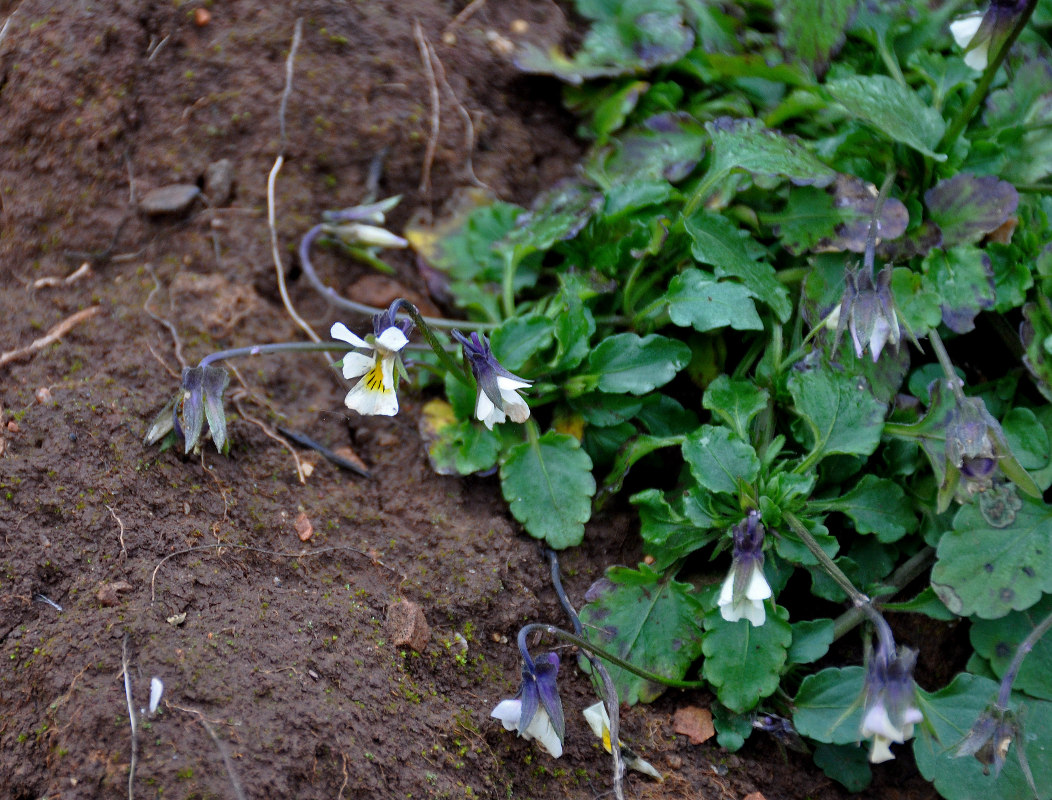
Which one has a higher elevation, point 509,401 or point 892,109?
point 892,109

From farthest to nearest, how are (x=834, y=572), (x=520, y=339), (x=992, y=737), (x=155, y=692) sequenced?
(x=520, y=339) → (x=834, y=572) → (x=992, y=737) → (x=155, y=692)

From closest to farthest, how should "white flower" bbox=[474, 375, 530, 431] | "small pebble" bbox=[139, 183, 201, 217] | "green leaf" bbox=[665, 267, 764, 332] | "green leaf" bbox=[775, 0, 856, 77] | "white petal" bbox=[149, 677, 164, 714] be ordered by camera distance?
"white petal" bbox=[149, 677, 164, 714] → "white flower" bbox=[474, 375, 530, 431] → "green leaf" bbox=[665, 267, 764, 332] → "small pebble" bbox=[139, 183, 201, 217] → "green leaf" bbox=[775, 0, 856, 77]

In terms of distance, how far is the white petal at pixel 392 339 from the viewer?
5.35 ft

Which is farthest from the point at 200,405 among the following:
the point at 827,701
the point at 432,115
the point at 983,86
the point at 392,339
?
the point at 983,86

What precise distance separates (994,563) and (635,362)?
92cm

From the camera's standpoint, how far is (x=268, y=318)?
2.26 metres

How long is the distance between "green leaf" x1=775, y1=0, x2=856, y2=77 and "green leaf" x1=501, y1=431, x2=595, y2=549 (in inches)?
55.6

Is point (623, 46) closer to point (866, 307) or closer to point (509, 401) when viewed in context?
point (866, 307)

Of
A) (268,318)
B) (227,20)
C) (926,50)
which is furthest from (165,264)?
(926,50)

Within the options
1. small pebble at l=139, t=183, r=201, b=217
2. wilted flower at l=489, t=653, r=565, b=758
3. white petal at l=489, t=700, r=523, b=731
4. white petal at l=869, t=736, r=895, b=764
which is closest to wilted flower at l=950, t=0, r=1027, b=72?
white petal at l=869, t=736, r=895, b=764

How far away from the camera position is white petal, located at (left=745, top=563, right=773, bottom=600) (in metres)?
1.61

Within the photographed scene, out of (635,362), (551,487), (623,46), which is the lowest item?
(551,487)

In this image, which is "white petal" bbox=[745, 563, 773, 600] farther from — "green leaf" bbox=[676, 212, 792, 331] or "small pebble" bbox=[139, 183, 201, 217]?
"small pebble" bbox=[139, 183, 201, 217]

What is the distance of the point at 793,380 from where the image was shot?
6.37 ft
